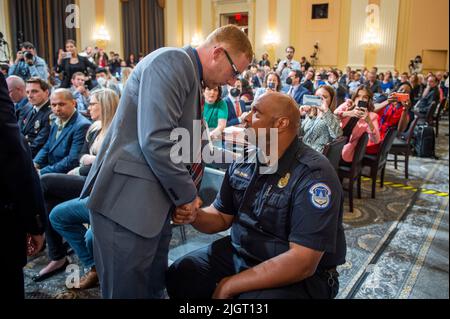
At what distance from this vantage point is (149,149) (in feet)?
4.14

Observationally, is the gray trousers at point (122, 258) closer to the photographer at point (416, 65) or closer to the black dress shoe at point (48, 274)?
the black dress shoe at point (48, 274)

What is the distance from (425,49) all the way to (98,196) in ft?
45.4

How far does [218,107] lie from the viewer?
3.97 metres

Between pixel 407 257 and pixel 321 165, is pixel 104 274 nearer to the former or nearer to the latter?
pixel 321 165

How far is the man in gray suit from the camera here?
1.27 metres

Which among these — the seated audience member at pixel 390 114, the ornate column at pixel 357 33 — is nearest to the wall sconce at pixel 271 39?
the ornate column at pixel 357 33

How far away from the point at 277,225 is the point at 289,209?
77 millimetres

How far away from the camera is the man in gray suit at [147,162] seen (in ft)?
4.17

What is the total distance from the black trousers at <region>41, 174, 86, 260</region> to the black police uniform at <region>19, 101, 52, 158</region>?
795mm

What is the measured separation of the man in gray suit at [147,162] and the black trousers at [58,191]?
1.20 metres

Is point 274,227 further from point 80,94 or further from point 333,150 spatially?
point 80,94

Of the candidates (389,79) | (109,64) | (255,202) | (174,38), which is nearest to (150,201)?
(255,202)

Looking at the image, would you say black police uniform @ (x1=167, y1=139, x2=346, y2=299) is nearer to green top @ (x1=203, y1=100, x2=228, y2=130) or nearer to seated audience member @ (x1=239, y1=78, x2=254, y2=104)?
green top @ (x1=203, y1=100, x2=228, y2=130)

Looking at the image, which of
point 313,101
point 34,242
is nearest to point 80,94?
point 313,101
